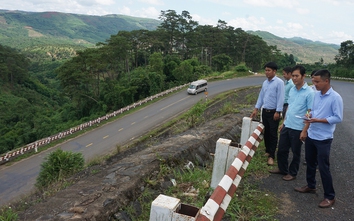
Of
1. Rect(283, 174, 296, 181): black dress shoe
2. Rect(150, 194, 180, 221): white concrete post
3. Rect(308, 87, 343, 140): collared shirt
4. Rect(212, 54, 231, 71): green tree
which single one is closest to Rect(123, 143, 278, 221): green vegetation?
Rect(283, 174, 296, 181): black dress shoe

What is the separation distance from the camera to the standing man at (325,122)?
11.7 ft

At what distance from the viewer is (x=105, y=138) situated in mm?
Answer: 18719

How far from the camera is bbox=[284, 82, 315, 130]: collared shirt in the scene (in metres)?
4.31

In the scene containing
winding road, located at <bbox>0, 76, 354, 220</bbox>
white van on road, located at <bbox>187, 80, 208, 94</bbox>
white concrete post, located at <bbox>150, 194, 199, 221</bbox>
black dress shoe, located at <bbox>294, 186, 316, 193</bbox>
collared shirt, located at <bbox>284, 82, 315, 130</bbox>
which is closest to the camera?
white concrete post, located at <bbox>150, 194, 199, 221</bbox>

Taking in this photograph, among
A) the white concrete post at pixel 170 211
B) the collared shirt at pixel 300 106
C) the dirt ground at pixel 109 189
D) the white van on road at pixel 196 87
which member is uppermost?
the collared shirt at pixel 300 106

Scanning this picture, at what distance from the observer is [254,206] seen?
3477mm

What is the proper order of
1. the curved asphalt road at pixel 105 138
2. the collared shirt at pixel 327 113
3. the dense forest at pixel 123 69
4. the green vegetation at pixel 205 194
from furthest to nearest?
the dense forest at pixel 123 69 → the curved asphalt road at pixel 105 138 → the collared shirt at pixel 327 113 → the green vegetation at pixel 205 194

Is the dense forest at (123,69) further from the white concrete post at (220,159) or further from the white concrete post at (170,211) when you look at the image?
the white concrete post at (170,211)

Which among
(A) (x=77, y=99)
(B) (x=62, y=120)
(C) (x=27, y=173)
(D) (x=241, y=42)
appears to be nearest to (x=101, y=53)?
(A) (x=77, y=99)

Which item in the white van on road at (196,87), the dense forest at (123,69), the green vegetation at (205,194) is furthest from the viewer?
the dense forest at (123,69)

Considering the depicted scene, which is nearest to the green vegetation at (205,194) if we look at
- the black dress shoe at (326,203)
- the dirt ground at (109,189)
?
the dirt ground at (109,189)

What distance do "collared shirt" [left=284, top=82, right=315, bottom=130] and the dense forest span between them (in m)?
27.3

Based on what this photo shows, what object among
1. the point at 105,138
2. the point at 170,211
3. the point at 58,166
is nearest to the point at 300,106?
the point at 170,211

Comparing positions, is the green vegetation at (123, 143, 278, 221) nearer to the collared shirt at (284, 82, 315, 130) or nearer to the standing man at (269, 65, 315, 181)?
the standing man at (269, 65, 315, 181)
